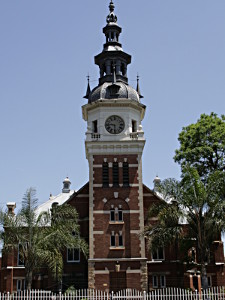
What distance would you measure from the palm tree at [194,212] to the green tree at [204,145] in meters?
3.85

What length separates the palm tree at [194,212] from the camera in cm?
3300

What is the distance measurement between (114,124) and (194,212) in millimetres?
13411

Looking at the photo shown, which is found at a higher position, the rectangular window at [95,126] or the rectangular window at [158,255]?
the rectangular window at [95,126]

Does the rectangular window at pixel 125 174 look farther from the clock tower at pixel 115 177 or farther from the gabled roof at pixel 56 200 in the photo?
the gabled roof at pixel 56 200

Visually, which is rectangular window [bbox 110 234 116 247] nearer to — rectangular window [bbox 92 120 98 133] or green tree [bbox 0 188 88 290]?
green tree [bbox 0 188 88 290]

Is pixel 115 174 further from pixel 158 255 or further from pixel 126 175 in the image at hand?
pixel 158 255

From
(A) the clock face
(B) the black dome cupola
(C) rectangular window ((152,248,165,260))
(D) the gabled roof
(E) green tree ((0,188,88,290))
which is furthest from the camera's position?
(D) the gabled roof

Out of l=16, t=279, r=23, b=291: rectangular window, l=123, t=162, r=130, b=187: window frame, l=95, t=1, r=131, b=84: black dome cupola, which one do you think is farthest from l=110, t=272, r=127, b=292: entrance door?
l=95, t=1, r=131, b=84: black dome cupola

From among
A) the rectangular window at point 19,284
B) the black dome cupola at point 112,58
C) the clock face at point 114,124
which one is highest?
the black dome cupola at point 112,58

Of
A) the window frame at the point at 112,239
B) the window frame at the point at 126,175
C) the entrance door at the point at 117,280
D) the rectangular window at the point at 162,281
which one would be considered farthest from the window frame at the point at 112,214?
the rectangular window at the point at 162,281

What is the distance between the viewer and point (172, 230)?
3416 centimetres

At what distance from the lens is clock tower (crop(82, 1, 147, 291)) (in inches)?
1549

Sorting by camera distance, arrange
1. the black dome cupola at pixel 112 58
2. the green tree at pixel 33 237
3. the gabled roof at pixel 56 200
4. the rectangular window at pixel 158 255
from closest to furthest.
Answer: the green tree at pixel 33 237, the rectangular window at pixel 158 255, the black dome cupola at pixel 112 58, the gabled roof at pixel 56 200

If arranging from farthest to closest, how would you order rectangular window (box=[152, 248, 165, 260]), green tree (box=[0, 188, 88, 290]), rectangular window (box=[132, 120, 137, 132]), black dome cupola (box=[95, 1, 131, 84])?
1. black dome cupola (box=[95, 1, 131, 84])
2. rectangular window (box=[132, 120, 137, 132])
3. rectangular window (box=[152, 248, 165, 260])
4. green tree (box=[0, 188, 88, 290])
